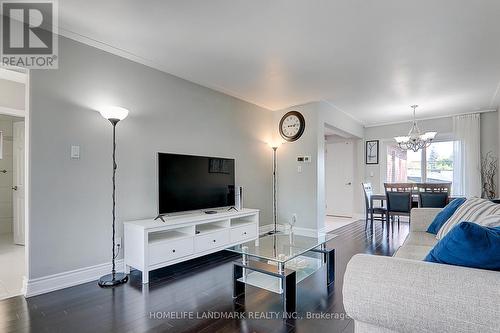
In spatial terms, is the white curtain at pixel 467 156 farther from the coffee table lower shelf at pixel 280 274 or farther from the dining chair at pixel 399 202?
the coffee table lower shelf at pixel 280 274

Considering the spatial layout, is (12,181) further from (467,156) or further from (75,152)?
(467,156)

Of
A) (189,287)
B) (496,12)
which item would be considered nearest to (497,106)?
(496,12)

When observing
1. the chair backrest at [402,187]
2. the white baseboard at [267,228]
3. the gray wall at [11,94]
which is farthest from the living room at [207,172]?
the white baseboard at [267,228]

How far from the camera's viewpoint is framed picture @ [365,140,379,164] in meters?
6.75

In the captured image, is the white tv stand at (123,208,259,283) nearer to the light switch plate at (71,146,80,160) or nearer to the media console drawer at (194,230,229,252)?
the media console drawer at (194,230,229,252)

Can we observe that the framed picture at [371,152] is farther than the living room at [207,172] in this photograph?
Yes

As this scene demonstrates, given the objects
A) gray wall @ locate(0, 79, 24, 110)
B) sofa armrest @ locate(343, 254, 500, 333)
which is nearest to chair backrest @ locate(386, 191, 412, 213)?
sofa armrest @ locate(343, 254, 500, 333)

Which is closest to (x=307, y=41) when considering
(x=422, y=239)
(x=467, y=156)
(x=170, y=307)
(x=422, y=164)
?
(x=422, y=239)

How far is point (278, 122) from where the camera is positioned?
17.3ft

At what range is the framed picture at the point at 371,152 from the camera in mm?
6746

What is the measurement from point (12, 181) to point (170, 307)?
4510 mm

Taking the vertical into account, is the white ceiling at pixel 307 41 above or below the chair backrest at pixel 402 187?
above

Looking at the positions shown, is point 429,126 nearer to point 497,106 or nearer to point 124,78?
point 497,106

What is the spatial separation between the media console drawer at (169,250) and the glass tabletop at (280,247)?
0.77 m
